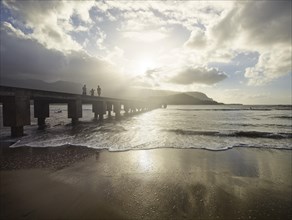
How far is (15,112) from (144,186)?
12.1 metres

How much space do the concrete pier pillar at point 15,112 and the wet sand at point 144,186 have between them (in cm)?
584

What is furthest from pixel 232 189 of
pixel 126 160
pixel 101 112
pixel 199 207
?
pixel 101 112

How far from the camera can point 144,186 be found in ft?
16.3

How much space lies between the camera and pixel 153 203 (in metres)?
4.09

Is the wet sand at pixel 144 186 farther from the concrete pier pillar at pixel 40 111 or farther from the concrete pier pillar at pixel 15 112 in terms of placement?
the concrete pier pillar at pixel 40 111

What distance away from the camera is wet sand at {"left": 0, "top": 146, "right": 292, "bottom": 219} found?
3.77 m

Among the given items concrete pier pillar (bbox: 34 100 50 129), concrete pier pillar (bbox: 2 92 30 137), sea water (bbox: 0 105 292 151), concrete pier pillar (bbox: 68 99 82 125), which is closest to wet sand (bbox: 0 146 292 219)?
sea water (bbox: 0 105 292 151)

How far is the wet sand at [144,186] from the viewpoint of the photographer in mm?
3768

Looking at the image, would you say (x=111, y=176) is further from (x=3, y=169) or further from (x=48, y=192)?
(x=3, y=169)

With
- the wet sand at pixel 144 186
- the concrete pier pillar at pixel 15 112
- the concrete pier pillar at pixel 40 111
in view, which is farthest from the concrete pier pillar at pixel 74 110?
the wet sand at pixel 144 186

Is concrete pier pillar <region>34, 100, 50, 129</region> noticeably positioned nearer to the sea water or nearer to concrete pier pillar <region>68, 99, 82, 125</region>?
the sea water

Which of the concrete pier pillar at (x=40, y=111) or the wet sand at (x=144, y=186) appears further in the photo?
the concrete pier pillar at (x=40, y=111)

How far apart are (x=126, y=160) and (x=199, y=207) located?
3.90 meters

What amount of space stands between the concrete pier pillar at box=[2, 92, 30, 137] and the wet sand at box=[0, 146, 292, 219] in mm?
5836
